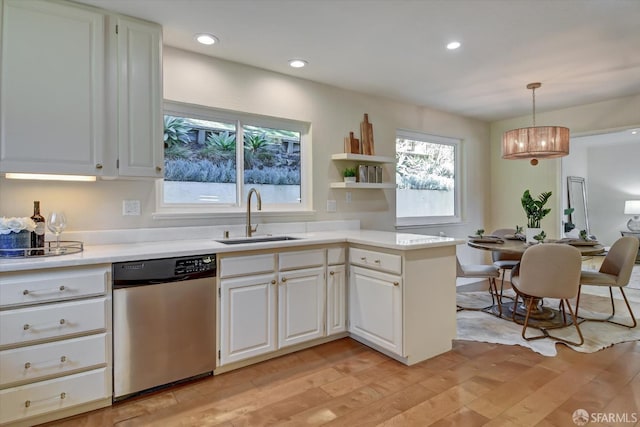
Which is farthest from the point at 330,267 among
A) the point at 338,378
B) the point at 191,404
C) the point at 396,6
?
the point at 396,6

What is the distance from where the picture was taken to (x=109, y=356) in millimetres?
1929

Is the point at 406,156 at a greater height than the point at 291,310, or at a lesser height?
greater

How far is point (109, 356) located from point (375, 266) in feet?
5.85

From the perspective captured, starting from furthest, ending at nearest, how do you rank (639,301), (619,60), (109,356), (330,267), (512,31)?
(639,301), (619,60), (330,267), (512,31), (109,356)

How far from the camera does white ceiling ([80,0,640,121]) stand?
2158mm

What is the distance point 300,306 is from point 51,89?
2.11 metres

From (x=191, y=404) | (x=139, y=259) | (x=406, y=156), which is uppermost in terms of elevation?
(x=406, y=156)

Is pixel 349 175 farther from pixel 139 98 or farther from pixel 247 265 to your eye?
pixel 139 98

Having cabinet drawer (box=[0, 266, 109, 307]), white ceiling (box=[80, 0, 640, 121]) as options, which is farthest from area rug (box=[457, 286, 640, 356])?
cabinet drawer (box=[0, 266, 109, 307])

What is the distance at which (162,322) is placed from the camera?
207cm

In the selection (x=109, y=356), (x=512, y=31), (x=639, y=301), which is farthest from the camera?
(x=639, y=301)

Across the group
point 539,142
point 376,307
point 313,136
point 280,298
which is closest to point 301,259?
point 280,298

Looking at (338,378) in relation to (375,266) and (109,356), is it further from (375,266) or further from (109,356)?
(109,356)

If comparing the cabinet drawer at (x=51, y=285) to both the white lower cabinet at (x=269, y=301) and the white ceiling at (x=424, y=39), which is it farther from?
the white ceiling at (x=424, y=39)
